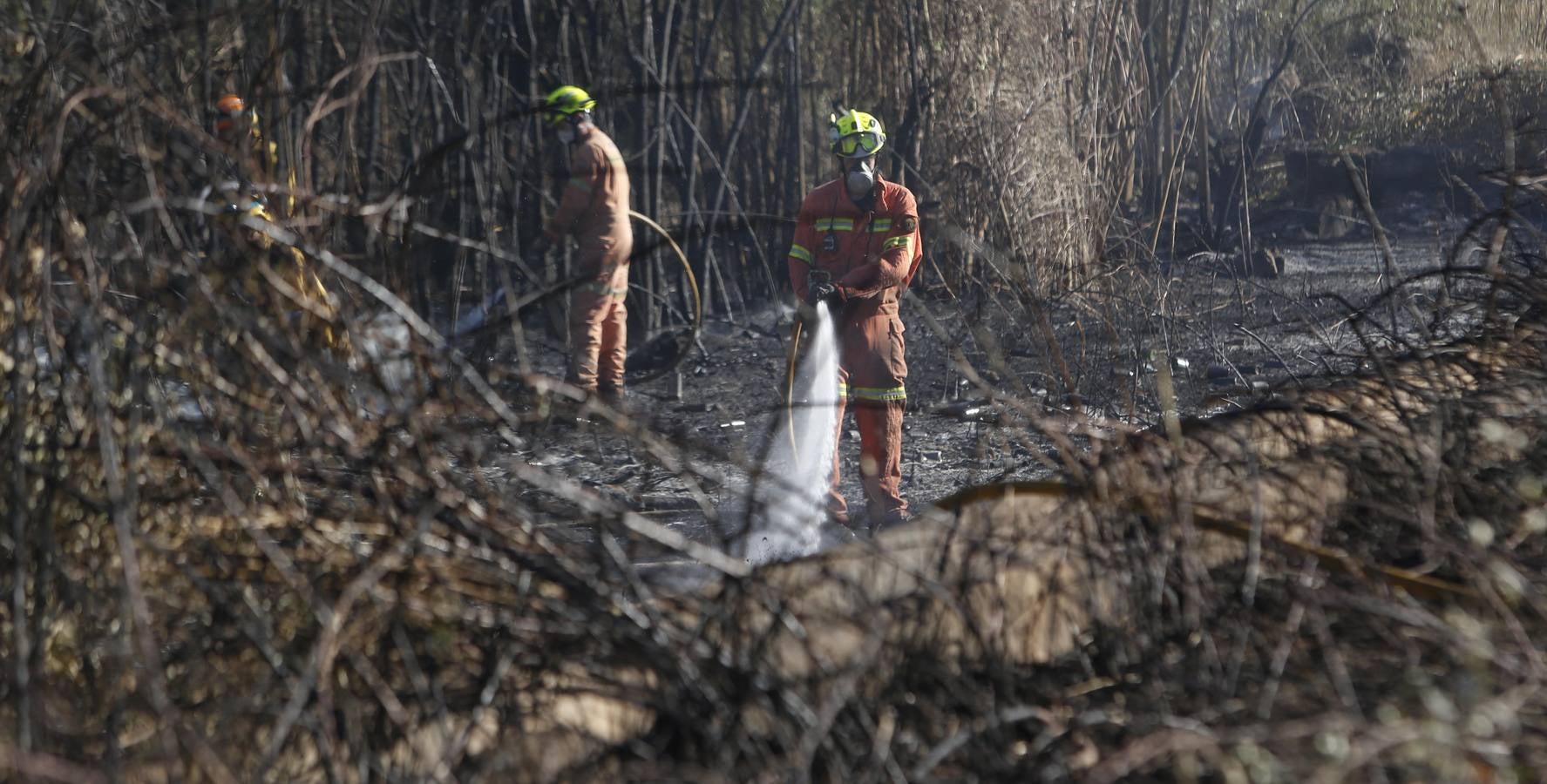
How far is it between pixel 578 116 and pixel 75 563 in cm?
565

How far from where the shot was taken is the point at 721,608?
1936 millimetres

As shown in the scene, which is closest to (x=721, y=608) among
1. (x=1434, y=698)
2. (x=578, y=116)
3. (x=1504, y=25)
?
(x=1434, y=698)

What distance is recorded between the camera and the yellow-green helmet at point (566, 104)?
2.34 meters

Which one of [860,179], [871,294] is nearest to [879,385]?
[871,294]

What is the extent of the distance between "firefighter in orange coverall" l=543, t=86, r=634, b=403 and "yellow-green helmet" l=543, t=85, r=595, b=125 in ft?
0.78

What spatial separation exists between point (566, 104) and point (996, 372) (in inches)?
A: 157

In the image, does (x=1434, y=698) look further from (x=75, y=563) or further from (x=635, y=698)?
(x=75, y=563)

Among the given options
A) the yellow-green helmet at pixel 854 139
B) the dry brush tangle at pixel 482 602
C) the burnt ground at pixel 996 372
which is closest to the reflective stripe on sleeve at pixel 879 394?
the burnt ground at pixel 996 372

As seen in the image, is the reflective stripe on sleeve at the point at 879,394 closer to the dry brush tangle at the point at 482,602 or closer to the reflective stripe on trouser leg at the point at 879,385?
the reflective stripe on trouser leg at the point at 879,385

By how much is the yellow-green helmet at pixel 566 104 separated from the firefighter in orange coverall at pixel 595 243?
24 cm

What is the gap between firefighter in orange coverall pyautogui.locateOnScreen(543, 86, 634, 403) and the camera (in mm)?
7371

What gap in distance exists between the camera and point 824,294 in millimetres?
5727

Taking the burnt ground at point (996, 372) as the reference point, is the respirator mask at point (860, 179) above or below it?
above

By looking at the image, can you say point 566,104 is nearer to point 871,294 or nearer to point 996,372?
point 871,294
